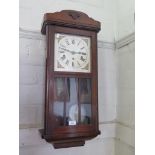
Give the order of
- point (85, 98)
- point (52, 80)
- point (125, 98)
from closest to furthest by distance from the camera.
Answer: point (52, 80) < point (85, 98) < point (125, 98)

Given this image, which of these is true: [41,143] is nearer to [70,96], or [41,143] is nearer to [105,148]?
[70,96]

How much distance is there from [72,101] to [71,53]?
0.31 m

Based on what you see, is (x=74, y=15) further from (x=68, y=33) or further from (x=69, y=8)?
(x=69, y=8)

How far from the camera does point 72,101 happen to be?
1218 millimetres

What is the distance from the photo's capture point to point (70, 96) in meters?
1.21

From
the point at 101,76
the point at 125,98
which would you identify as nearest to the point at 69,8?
the point at 101,76

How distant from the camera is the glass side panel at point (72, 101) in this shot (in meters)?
1.17

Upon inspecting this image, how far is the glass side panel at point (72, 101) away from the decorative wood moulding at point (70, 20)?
1.12ft

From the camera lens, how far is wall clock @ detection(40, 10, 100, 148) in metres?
1.14

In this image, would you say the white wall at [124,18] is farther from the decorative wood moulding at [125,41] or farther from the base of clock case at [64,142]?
the base of clock case at [64,142]

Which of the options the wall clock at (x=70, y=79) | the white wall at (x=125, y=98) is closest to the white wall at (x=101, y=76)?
the white wall at (x=125, y=98)
